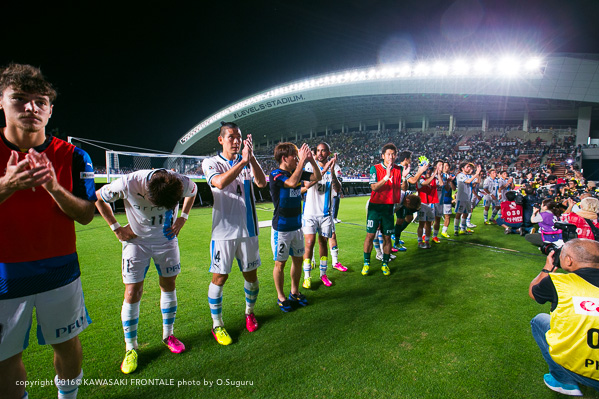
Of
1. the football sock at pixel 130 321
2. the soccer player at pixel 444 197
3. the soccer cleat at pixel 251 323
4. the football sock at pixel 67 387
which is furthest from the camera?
the soccer player at pixel 444 197

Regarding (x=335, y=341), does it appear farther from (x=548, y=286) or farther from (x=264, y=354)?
(x=548, y=286)

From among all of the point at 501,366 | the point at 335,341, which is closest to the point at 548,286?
the point at 501,366

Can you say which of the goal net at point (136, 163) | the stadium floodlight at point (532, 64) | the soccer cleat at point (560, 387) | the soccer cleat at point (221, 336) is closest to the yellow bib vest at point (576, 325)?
the soccer cleat at point (560, 387)

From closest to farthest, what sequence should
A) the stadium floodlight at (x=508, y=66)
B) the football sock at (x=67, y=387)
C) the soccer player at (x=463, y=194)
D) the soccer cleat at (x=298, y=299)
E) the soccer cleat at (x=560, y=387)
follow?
the football sock at (x=67, y=387) → the soccer cleat at (x=560, y=387) → the soccer cleat at (x=298, y=299) → the soccer player at (x=463, y=194) → the stadium floodlight at (x=508, y=66)

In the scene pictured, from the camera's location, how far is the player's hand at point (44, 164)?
1.27 metres

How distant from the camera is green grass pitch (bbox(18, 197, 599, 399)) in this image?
2.10m

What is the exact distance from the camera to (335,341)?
2.69 metres

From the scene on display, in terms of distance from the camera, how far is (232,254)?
8.99 ft

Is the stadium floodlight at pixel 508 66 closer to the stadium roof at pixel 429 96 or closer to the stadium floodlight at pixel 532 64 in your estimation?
the stadium roof at pixel 429 96

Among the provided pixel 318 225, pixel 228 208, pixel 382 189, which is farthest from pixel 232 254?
pixel 382 189

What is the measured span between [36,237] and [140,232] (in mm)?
906

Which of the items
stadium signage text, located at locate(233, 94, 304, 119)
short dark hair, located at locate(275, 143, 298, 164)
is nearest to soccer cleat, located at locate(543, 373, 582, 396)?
short dark hair, located at locate(275, 143, 298, 164)

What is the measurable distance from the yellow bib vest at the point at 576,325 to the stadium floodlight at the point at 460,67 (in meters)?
36.7

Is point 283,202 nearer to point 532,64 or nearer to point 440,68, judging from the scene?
point 440,68
